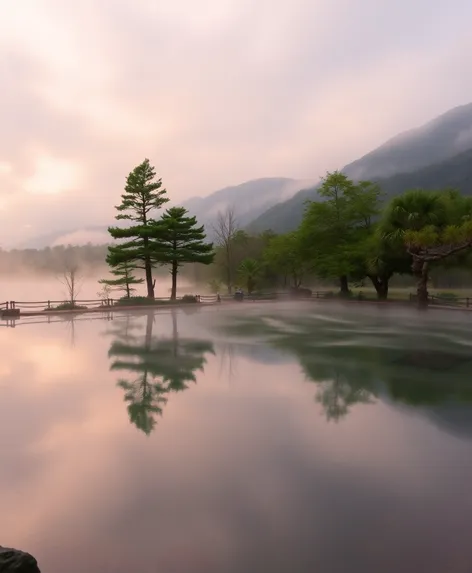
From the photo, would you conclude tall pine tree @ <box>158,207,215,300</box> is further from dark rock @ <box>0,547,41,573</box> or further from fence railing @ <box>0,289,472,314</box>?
dark rock @ <box>0,547,41,573</box>

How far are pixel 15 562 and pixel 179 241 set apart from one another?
3921cm

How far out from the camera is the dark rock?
3.29 meters

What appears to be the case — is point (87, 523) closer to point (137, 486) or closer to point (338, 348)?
point (137, 486)

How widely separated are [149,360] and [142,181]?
29.8 meters

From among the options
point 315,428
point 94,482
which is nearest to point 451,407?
point 315,428

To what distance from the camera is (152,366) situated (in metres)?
12.5

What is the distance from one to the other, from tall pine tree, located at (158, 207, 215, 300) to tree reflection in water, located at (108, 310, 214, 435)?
2059 centimetres

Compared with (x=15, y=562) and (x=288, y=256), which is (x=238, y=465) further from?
(x=288, y=256)

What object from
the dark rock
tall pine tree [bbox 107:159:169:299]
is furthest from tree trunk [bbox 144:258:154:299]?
the dark rock

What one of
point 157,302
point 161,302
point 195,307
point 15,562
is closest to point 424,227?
point 195,307

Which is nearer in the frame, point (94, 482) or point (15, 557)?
point (15, 557)

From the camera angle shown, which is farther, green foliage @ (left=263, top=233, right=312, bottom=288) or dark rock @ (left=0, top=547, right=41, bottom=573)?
green foliage @ (left=263, top=233, right=312, bottom=288)

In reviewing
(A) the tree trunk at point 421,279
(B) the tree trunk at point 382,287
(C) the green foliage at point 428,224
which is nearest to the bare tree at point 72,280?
(C) the green foliage at point 428,224

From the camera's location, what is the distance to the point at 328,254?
42.0m
